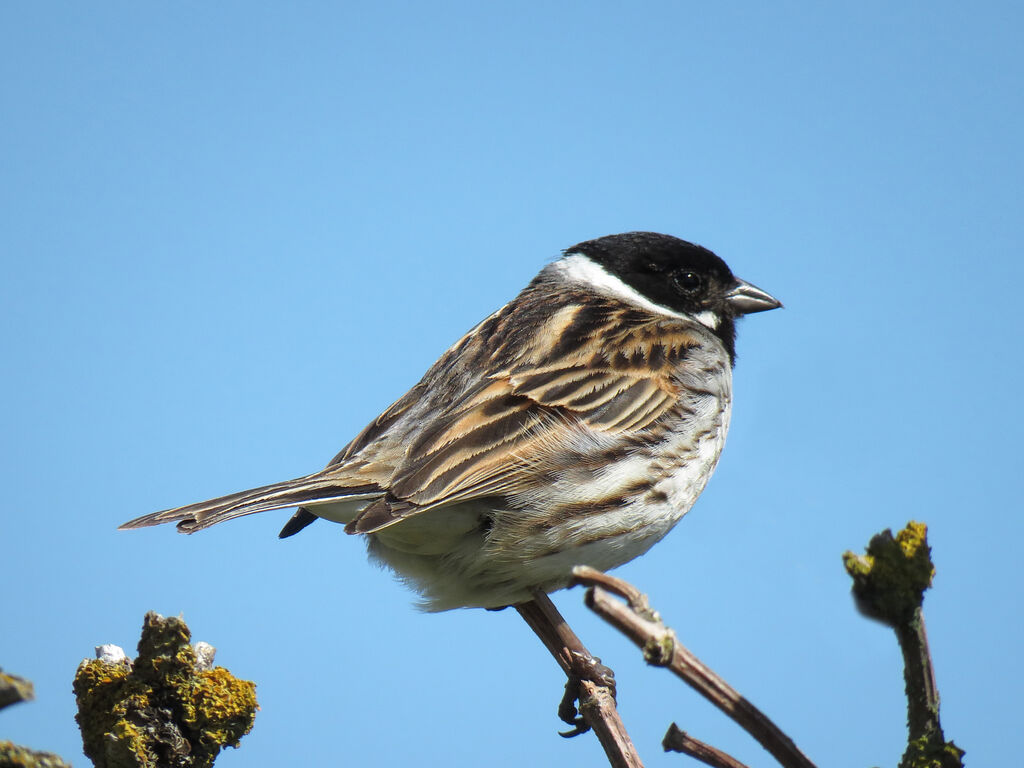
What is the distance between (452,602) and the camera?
15.8 ft

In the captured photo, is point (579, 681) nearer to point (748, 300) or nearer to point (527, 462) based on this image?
point (527, 462)

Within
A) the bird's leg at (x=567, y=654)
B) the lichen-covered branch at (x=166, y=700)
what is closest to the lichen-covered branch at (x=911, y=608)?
the lichen-covered branch at (x=166, y=700)

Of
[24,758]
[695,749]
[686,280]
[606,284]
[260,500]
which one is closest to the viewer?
[24,758]

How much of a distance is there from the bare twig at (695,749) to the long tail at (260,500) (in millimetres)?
2407

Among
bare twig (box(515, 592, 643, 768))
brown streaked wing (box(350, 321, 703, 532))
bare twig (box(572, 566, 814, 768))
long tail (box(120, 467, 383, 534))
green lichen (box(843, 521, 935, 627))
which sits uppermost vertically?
brown streaked wing (box(350, 321, 703, 532))

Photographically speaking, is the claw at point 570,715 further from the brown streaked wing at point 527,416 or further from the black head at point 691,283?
the black head at point 691,283

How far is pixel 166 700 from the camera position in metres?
2.72

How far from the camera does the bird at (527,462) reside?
4.43 m

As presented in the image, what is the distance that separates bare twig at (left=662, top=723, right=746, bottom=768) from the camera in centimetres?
201

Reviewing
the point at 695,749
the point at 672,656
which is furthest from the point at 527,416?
the point at 672,656

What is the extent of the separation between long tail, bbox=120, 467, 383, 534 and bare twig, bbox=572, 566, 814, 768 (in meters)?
2.46

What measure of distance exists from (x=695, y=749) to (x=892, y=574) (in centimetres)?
55

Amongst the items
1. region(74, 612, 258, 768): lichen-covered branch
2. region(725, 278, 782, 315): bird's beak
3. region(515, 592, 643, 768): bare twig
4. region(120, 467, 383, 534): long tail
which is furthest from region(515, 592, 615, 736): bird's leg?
region(725, 278, 782, 315): bird's beak

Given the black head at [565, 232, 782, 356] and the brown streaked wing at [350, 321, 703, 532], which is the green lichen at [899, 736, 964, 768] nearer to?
the brown streaked wing at [350, 321, 703, 532]
